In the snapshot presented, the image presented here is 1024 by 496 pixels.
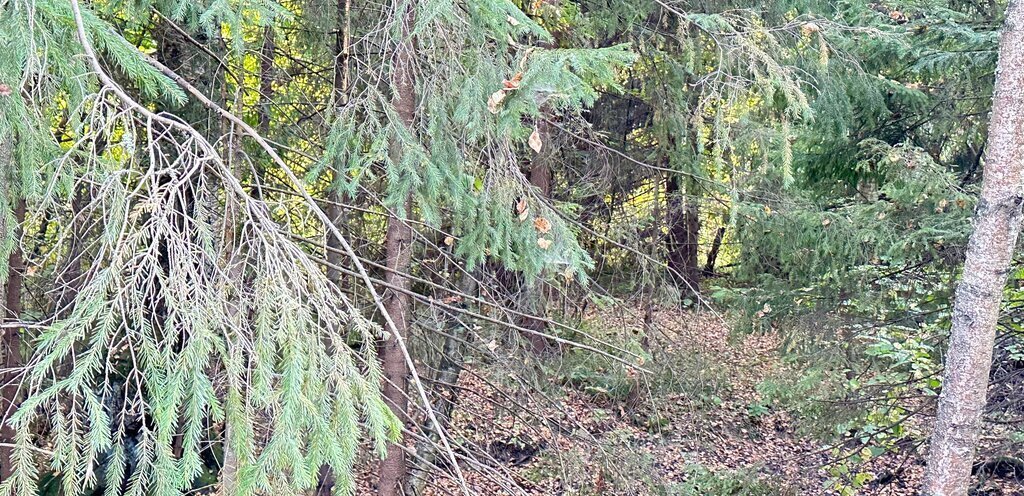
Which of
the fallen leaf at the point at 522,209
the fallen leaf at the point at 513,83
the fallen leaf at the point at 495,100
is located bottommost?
Result: the fallen leaf at the point at 522,209

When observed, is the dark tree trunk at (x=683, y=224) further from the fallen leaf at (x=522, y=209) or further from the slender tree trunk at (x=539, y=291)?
the fallen leaf at (x=522, y=209)

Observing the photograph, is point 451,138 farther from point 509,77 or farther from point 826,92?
point 826,92

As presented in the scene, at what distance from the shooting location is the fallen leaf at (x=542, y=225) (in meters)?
3.71

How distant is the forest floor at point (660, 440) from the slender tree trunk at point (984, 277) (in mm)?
1460

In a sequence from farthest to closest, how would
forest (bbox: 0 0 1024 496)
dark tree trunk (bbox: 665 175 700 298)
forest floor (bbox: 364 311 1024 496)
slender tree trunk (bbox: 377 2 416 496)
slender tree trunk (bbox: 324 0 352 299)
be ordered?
dark tree trunk (bbox: 665 175 700 298), forest floor (bbox: 364 311 1024 496), slender tree trunk (bbox: 324 0 352 299), slender tree trunk (bbox: 377 2 416 496), forest (bbox: 0 0 1024 496)

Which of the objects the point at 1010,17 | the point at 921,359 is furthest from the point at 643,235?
the point at 1010,17

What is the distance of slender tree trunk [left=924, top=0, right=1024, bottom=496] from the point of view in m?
3.94

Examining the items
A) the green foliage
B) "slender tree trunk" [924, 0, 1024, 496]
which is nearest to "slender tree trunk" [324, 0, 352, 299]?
the green foliage

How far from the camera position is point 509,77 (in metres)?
3.35

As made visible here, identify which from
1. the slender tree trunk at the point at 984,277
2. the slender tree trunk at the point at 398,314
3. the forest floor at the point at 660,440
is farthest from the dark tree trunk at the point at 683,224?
the slender tree trunk at the point at 398,314

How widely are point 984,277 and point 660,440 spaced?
2897 millimetres

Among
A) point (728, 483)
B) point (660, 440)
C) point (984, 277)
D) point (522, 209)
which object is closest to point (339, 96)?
point (522, 209)

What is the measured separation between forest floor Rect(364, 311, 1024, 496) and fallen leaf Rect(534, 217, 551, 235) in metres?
1.26

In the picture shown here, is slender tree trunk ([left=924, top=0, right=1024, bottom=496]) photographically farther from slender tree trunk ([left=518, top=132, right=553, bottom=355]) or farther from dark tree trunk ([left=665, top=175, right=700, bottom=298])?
slender tree trunk ([left=518, top=132, right=553, bottom=355])
